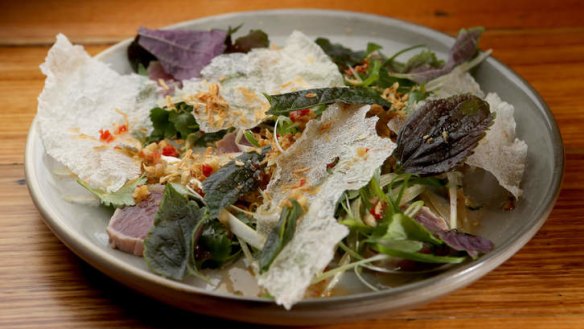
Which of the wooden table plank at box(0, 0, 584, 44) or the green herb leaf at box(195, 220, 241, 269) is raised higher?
the green herb leaf at box(195, 220, 241, 269)

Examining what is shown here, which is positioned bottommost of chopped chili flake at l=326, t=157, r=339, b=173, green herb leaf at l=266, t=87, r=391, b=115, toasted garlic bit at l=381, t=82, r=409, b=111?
toasted garlic bit at l=381, t=82, r=409, b=111

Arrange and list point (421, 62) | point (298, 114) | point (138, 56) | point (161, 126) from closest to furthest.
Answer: point (298, 114)
point (161, 126)
point (421, 62)
point (138, 56)

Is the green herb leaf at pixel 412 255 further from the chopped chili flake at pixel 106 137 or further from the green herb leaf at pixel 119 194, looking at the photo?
the chopped chili flake at pixel 106 137

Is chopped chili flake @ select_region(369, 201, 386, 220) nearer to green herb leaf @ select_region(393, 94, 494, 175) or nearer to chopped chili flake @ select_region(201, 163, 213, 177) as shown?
green herb leaf @ select_region(393, 94, 494, 175)

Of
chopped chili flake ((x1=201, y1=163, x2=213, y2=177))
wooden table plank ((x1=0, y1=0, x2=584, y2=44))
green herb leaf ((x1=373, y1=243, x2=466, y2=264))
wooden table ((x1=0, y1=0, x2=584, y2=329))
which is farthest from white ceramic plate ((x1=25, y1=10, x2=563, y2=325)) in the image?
wooden table plank ((x1=0, y1=0, x2=584, y2=44))

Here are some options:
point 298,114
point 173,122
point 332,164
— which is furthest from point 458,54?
point 173,122

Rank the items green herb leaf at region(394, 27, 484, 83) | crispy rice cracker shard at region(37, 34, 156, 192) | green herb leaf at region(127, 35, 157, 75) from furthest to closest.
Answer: green herb leaf at region(127, 35, 157, 75)
green herb leaf at region(394, 27, 484, 83)
crispy rice cracker shard at region(37, 34, 156, 192)

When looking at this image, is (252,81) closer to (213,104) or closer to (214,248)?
(213,104)
